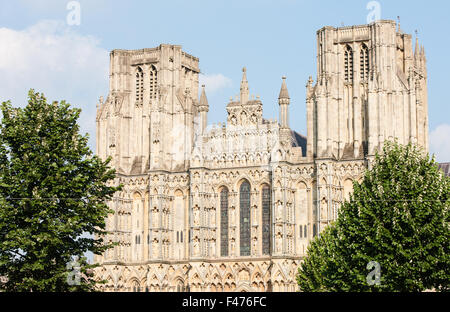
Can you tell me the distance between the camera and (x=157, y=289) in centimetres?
8675

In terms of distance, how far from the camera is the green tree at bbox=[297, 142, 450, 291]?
50.8 m

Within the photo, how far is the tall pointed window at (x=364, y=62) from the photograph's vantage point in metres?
85.8

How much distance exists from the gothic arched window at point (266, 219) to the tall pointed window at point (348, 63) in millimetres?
13421

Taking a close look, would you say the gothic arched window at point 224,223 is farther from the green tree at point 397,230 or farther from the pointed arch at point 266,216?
the green tree at point 397,230

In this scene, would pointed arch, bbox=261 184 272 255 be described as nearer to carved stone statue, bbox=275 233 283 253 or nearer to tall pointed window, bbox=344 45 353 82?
carved stone statue, bbox=275 233 283 253

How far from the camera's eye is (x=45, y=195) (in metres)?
52.1

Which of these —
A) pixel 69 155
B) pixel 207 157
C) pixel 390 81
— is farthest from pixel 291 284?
pixel 69 155

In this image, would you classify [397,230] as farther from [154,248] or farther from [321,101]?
[154,248]

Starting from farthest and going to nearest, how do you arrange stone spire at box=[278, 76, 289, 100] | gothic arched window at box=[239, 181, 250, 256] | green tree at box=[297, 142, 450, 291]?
stone spire at box=[278, 76, 289, 100], gothic arched window at box=[239, 181, 250, 256], green tree at box=[297, 142, 450, 291]

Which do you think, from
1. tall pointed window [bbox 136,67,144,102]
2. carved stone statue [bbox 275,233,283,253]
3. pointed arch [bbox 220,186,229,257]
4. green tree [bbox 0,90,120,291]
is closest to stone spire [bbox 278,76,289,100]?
pointed arch [bbox 220,186,229,257]

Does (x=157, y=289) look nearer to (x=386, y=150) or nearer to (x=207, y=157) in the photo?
(x=207, y=157)

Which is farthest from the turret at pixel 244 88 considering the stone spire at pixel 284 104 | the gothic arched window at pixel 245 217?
the gothic arched window at pixel 245 217

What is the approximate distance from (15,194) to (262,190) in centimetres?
3788

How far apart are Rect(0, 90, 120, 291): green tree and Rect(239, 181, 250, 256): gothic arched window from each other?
3297cm
